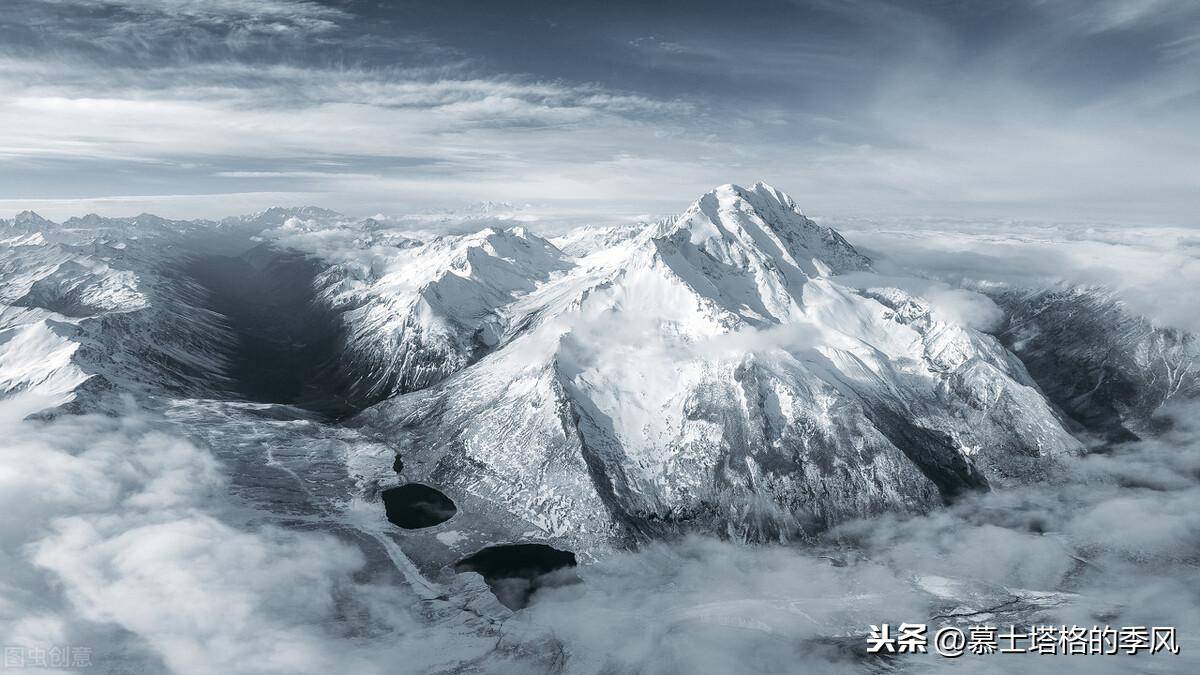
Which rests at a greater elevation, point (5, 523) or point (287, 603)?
point (5, 523)

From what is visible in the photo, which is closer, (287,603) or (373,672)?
(373,672)

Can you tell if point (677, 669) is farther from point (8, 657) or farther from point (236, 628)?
point (8, 657)

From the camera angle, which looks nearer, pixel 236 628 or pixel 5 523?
pixel 236 628

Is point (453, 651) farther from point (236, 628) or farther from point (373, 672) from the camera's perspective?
point (236, 628)

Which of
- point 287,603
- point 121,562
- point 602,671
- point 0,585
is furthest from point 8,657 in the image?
point 602,671

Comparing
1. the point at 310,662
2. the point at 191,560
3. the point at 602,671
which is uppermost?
the point at 191,560

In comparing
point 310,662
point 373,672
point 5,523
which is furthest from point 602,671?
point 5,523

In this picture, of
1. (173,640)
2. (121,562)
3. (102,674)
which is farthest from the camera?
(121,562)

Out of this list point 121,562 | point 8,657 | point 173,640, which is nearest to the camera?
point 8,657

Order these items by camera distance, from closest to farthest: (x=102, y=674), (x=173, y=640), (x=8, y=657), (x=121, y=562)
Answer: (x=8, y=657)
(x=102, y=674)
(x=173, y=640)
(x=121, y=562)
